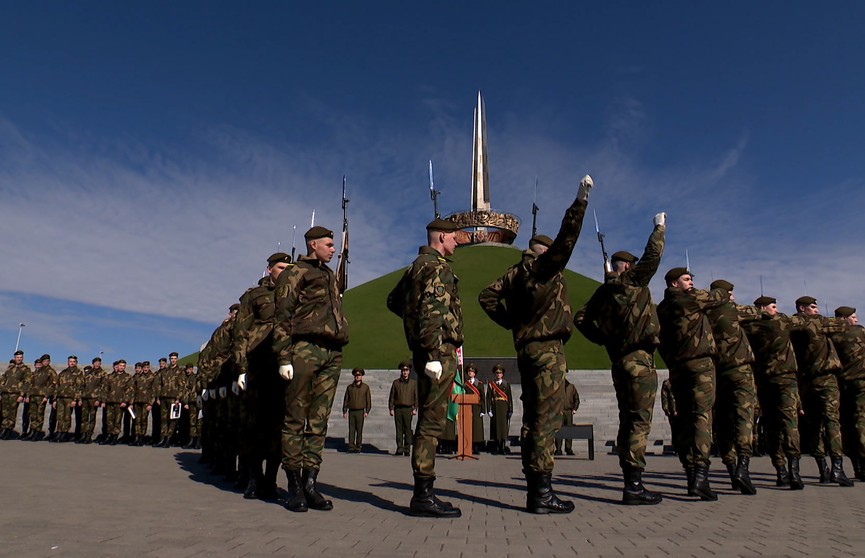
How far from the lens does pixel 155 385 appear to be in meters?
16.6

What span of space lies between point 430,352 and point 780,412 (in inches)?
210

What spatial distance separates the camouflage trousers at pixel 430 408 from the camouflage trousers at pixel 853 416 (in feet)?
22.6

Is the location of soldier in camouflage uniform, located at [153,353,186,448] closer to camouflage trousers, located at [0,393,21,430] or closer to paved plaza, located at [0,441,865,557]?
camouflage trousers, located at [0,393,21,430]

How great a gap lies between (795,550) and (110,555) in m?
3.94

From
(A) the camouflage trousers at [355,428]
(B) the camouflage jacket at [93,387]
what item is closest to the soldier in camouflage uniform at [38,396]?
(B) the camouflage jacket at [93,387]

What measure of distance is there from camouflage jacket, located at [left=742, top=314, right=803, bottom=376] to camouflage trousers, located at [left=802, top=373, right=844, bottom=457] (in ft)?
2.57

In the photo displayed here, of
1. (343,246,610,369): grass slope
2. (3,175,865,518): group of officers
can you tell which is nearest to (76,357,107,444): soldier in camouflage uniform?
(3,175,865,518): group of officers

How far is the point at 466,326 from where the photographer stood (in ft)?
Answer: 157

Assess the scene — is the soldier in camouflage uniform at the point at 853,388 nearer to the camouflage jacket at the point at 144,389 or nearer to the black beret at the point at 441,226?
the black beret at the point at 441,226

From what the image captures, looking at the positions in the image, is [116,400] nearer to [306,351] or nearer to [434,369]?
[306,351]

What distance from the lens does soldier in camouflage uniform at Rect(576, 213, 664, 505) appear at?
5836mm

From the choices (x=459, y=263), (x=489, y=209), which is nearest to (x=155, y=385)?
(x=459, y=263)

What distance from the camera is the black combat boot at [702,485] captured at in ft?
19.9

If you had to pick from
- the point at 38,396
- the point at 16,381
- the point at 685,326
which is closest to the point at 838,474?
the point at 685,326
